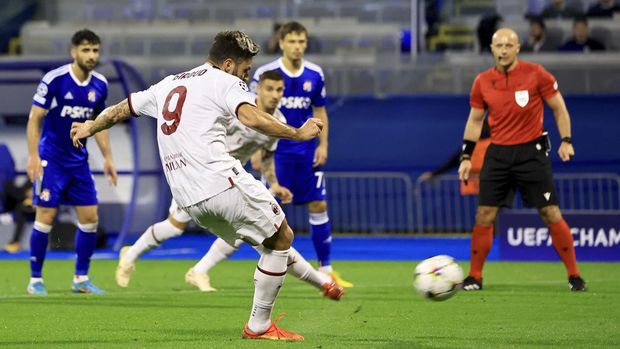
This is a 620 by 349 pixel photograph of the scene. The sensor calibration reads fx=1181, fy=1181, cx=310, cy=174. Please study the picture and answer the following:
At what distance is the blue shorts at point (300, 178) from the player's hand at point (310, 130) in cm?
507

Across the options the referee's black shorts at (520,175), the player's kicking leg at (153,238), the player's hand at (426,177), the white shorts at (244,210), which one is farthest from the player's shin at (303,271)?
the player's hand at (426,177)

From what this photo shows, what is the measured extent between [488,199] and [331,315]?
275cm

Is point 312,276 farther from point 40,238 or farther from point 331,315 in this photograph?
point 40,238

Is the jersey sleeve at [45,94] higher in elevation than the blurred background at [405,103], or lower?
higher

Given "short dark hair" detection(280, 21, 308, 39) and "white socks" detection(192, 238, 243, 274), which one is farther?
"short dark hair" detection(280, 21, 308, 39)

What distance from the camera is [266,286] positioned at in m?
7.39

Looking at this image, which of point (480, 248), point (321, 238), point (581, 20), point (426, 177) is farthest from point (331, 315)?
point (581, 20)

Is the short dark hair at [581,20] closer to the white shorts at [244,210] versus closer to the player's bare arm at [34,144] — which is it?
the player's bare arm at [34,144]

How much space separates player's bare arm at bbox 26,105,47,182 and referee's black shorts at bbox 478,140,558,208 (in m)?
4.16

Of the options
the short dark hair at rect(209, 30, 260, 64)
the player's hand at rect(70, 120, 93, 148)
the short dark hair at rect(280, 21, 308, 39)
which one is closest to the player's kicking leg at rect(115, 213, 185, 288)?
the short dark hair at rect(280, 21, 308, 39)

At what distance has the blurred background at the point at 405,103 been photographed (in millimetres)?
20375

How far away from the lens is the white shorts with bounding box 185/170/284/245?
7.20 metres

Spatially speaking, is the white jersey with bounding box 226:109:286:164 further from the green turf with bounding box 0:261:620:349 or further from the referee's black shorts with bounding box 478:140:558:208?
the referee's black shorts with bounding box 478:140:558:208

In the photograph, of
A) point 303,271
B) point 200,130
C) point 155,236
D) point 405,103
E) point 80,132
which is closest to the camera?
point 200,130
